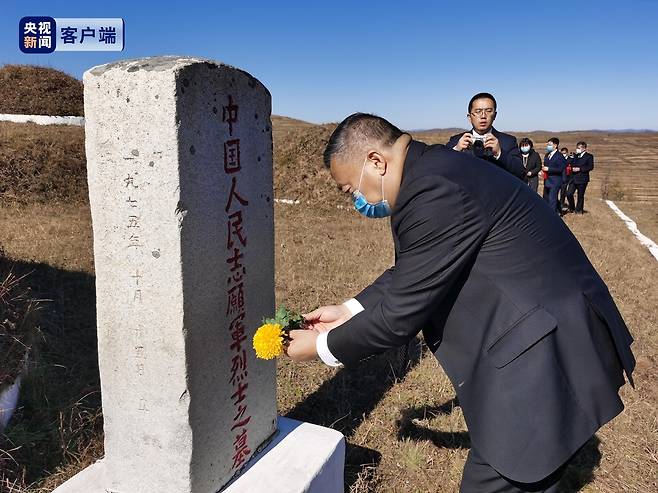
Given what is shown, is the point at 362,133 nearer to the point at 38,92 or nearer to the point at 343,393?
the point at 343,393

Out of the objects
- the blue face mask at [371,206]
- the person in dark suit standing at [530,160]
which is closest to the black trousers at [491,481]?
the blue face mask at [371,206]

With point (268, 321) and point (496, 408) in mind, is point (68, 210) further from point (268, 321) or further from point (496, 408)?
point (496, 408)

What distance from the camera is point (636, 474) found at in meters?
3.13

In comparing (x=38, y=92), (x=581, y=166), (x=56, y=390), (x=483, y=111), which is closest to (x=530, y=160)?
(x=581, y=166)

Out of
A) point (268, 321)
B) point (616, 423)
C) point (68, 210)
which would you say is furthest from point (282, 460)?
point (68, 210)

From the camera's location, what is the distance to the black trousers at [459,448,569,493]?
1855 millimetres

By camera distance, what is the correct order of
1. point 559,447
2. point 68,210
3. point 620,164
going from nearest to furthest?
point 559,447 → point 68,210 → point 620,164

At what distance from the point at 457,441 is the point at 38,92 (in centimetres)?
1521

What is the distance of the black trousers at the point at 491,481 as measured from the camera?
186 cm

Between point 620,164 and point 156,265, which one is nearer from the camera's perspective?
point 156,265

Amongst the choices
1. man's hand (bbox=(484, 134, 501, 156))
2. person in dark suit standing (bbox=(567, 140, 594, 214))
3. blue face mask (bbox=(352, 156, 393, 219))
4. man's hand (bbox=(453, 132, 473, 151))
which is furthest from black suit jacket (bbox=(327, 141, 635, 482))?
person in dark suit standing (bbox=(567, 140, 594, 214))

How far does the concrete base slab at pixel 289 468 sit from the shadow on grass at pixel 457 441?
34.6 inches

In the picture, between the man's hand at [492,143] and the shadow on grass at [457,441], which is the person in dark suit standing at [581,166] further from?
the shadow on grass at [457,441]

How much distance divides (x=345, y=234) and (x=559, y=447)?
789 centimetres
